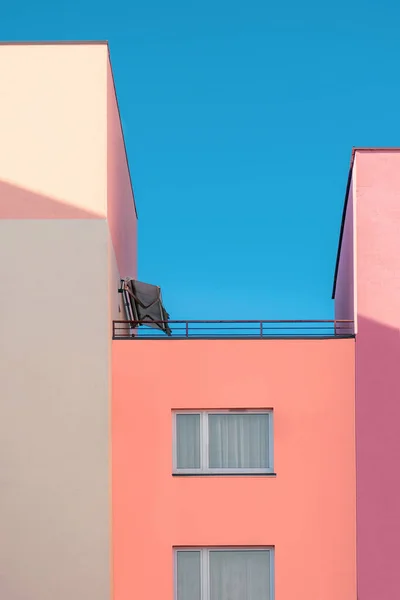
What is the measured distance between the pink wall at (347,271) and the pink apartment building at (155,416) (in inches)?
43.7

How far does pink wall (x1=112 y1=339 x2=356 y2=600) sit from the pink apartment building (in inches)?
0.9

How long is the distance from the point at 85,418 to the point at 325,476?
3.96 metres

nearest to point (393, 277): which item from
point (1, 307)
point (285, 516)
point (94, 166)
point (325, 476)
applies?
point (325, 476)

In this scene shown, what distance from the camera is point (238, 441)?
13273 mm

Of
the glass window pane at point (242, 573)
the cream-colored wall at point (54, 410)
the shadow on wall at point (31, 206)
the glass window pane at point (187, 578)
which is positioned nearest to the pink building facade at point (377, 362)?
the glass window pane at point (242, 573)

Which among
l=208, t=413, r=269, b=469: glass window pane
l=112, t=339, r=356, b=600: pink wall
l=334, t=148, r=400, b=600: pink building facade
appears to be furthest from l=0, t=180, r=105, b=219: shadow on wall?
l=334, t=148, r=400, b=600: pink building facade

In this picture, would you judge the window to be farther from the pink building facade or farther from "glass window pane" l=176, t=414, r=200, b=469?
the pink building facade

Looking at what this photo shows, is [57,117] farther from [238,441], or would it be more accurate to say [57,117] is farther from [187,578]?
[187,578]

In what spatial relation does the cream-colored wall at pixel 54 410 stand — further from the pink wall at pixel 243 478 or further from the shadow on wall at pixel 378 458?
the shadow on wall at pixel 378 458

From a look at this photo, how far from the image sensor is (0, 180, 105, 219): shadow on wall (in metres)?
12.5

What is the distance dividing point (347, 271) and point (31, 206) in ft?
21.2

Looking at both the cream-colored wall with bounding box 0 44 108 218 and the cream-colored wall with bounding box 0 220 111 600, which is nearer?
the cream-colored wall with bounding box 0 220 111 600

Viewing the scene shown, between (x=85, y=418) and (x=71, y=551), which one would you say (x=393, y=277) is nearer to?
(x=85, y=418)

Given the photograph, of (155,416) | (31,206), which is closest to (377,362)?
(155,416)
